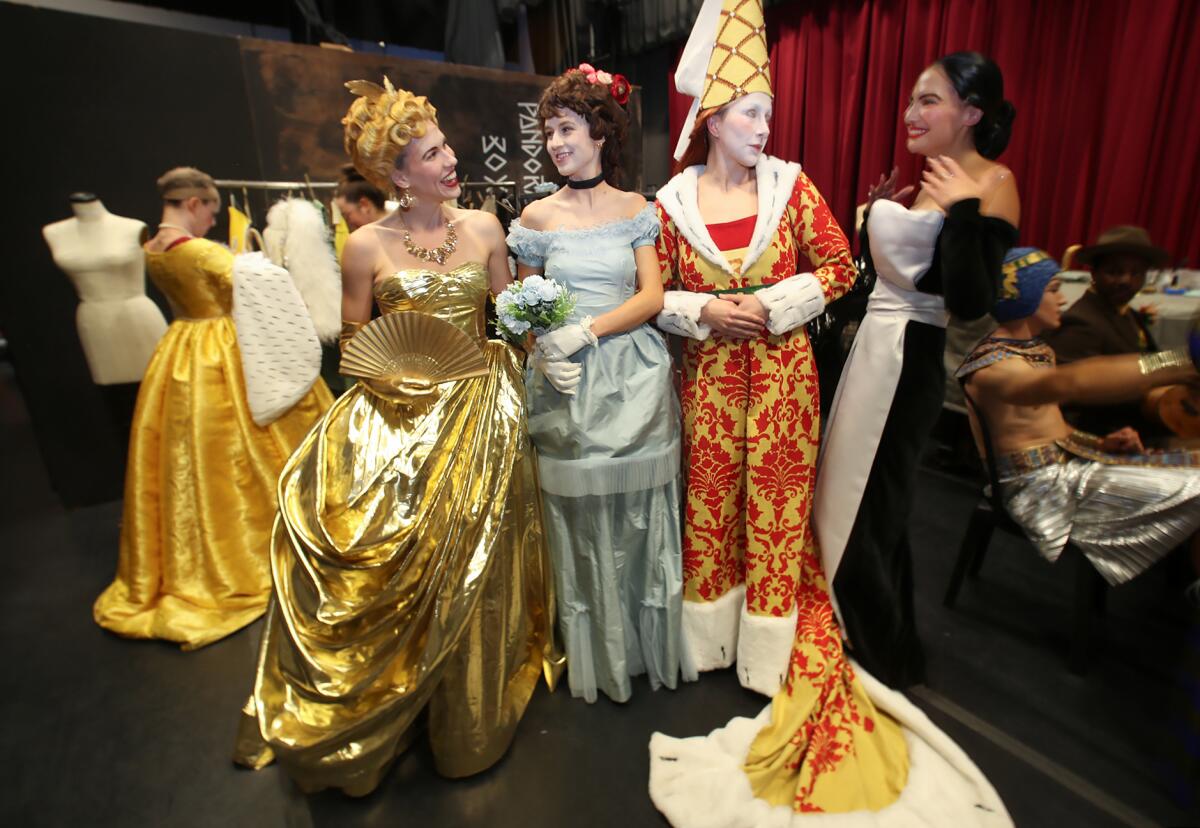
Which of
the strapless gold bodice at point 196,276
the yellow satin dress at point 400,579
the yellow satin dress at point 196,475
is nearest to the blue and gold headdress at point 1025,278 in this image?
the yellow satin dress at point 400,579

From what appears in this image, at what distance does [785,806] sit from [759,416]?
3.30 feet

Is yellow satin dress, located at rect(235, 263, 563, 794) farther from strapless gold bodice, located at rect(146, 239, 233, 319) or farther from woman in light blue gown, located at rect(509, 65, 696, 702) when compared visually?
strapless gold bodice, located at rect(146, 239, 233, 319)

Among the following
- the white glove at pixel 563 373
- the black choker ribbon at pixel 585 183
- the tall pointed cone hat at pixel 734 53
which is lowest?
the white glove at pixel 563 373

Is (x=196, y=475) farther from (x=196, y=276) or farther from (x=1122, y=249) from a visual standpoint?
(x=1122, y=249)

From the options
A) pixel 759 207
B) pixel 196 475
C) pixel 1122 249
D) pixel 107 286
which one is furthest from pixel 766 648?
pixel 107 286

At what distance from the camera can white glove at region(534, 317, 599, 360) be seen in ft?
5.42

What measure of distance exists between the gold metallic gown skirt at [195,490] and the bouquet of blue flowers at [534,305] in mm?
1382

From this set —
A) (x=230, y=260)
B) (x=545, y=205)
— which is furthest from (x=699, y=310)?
(x=230, y=260)

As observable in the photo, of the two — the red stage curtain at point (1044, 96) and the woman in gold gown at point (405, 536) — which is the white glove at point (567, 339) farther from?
the red stage curtain at point (1044, 96)

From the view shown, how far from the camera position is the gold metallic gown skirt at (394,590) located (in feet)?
5.11

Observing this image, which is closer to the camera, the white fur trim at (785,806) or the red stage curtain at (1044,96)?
the white fur trim at (785,806)

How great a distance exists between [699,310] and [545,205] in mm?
549

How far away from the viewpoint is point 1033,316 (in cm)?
172

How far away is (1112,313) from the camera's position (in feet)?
5.63
